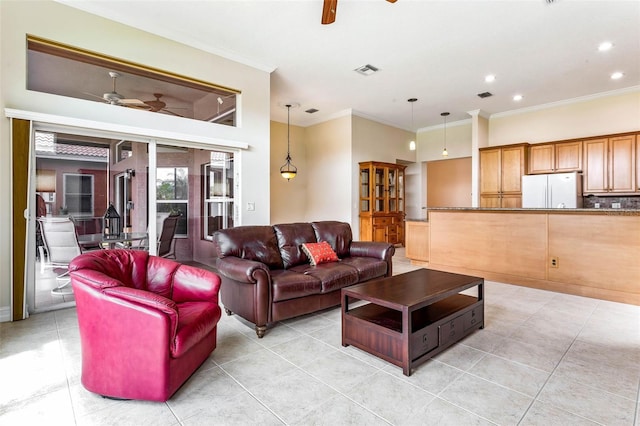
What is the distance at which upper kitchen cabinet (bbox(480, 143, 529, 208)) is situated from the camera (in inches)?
257

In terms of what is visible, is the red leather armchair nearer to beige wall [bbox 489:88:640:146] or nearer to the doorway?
the doorway

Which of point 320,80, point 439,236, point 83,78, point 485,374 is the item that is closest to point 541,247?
point 439,236

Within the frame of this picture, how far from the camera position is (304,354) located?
2.49 metres

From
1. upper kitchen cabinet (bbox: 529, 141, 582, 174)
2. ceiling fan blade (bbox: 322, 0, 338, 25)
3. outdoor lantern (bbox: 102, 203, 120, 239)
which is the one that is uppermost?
ceiling fan blade (bbox: 322, 0, 338, 25)

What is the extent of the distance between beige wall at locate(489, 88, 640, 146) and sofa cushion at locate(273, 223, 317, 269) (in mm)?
5729

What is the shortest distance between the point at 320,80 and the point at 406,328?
4535mm

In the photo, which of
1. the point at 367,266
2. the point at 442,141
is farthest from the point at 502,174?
the point at 367,266

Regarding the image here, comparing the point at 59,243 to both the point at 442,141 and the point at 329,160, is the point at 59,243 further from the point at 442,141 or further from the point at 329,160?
the point at 442,141

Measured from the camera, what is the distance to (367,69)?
4.97 metres

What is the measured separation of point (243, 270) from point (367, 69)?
151 inches

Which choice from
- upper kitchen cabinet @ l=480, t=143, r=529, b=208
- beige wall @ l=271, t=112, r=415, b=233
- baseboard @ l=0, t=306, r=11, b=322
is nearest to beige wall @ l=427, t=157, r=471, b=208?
beige wall @ l=271, t=112, r=415, b=233

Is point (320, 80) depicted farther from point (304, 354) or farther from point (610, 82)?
point (610, 82)

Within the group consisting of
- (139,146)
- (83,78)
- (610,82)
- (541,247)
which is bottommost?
(541,247)

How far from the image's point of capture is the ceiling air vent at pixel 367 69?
4898 millimetres
